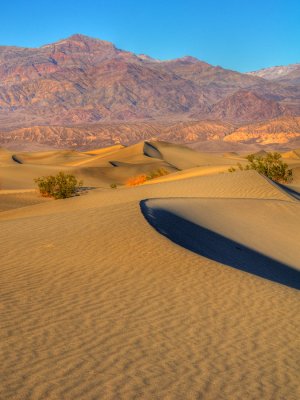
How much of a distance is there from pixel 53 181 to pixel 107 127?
13124cm

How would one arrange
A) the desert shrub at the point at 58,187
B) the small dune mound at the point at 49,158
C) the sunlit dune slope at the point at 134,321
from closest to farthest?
the sunlit dune slope at the point at 134,321 < the desert shrub at the point at 58,187 < the small dune mound at the point at 49,158

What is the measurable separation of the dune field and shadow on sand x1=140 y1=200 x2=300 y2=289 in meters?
0.05

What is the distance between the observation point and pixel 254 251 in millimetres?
Result: 14094

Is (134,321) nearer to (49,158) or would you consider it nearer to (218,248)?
(218,248)

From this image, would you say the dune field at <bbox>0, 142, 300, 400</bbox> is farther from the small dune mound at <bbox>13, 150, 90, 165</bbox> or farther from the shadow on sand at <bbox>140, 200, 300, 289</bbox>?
the small dune mound at <bbox>13, 150, 90, 165</bbox>

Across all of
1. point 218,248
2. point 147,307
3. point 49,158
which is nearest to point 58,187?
point 218,248

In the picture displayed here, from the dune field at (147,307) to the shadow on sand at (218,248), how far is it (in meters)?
0.05

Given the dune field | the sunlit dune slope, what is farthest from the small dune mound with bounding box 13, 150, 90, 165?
the sunlit dune slope

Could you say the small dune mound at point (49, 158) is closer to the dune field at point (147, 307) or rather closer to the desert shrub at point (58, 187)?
the desert shrub at point (58, 187)

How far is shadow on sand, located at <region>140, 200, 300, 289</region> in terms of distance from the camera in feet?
38.7

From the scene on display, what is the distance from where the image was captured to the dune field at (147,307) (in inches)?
212

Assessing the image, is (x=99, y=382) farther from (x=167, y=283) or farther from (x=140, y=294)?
(x=167, y=283)

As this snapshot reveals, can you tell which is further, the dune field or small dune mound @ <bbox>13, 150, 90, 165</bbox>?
small dune mound @ <bbox>13, 150, 90, 165</bbox>

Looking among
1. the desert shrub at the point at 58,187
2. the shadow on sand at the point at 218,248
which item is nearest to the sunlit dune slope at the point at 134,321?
the shadow on sand at the point at 218,248
